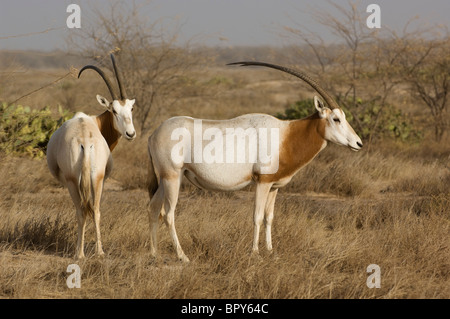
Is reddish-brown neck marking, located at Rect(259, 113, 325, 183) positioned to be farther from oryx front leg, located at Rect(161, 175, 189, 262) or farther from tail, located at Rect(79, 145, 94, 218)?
tail, located at Rect(79, 145, 94, 218)

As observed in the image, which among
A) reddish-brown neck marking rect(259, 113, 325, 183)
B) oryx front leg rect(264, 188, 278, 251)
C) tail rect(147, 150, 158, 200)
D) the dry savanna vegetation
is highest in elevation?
reddish-brown neck marking rect(259, 113, 325, 183)

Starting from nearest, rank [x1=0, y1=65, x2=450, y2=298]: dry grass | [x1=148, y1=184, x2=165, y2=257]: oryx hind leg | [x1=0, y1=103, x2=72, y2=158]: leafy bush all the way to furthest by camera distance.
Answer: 1. [x1=0, y1=65, x2=450, y2=298]: dry grass
2. [x1=148, y1=184, x2=165, y2=257]: oryx hind leg
3. [x1=0, y1=103, x2=72, y2=158]: leafy bush

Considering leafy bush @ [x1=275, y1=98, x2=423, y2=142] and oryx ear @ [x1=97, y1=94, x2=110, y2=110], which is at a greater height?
oryx ear @ [x1=97, y1=94, x2=110, y2=110]

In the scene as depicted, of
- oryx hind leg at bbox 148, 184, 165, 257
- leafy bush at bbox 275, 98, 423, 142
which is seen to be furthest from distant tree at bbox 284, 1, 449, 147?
oryx hind leg at bbox 148, 184, 165, 257

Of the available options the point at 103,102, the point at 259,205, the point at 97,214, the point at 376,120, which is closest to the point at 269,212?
the point at 259,205

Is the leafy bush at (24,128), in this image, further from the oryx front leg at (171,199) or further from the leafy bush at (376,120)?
the leafy bush at (376,120)

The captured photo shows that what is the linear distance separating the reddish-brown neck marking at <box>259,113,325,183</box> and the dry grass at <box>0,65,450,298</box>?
897 millimetres

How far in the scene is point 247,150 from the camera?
20.4 feet

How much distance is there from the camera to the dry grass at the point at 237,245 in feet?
17.0

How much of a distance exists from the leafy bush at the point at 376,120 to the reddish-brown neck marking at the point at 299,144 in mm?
8800

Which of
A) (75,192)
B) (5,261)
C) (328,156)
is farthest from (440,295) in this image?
(328,156)

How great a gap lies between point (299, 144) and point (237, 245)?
4.33 feet

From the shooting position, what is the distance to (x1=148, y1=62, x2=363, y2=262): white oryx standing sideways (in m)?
6.22

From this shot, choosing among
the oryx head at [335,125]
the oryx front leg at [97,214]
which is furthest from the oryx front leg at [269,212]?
the oryx front leg at [97,214]
